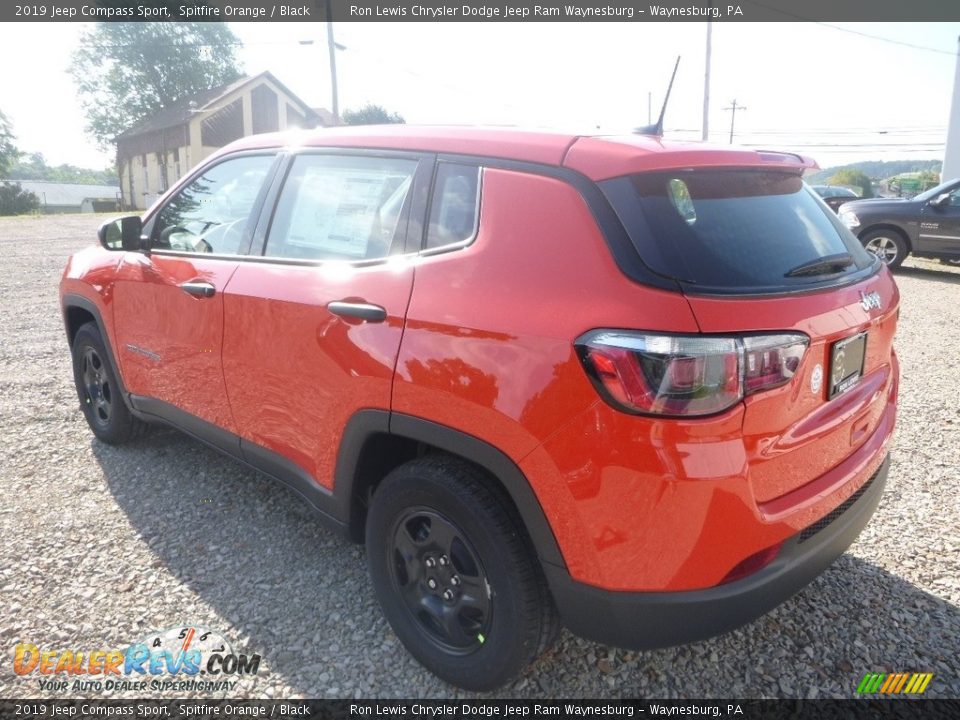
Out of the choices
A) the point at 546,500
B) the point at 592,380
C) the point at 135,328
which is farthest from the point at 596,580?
the point at 135,328

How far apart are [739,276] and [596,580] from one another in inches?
36.0

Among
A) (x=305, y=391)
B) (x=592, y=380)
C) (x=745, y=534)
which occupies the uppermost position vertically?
(x=592, y=380)

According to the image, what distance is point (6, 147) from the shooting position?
50469mm

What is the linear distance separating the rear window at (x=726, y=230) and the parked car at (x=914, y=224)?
32.3 ft

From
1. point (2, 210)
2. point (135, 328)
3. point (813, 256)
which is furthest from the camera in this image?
point (2, 210)

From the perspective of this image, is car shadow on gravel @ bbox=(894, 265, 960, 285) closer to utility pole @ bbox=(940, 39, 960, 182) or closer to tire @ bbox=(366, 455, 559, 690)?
tire @ bbox=(366, 455, 559, 690)

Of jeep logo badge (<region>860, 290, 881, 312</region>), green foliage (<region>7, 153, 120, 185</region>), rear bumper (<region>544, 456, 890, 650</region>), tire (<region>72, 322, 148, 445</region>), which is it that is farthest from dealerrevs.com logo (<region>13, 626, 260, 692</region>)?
green foliage (<region>7, 153, 120, 185</region>)

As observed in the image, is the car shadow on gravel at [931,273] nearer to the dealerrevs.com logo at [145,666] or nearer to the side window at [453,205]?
the side window at [453,205]

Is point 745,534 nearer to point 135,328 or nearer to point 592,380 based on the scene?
point 592,380

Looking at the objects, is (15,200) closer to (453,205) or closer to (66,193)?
(66,193)

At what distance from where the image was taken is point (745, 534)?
5.86 ft

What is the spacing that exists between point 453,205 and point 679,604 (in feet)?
4.49

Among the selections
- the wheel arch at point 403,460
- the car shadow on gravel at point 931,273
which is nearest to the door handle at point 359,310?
the wheel arch at point 403,460

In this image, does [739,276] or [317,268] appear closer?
[739,276]
